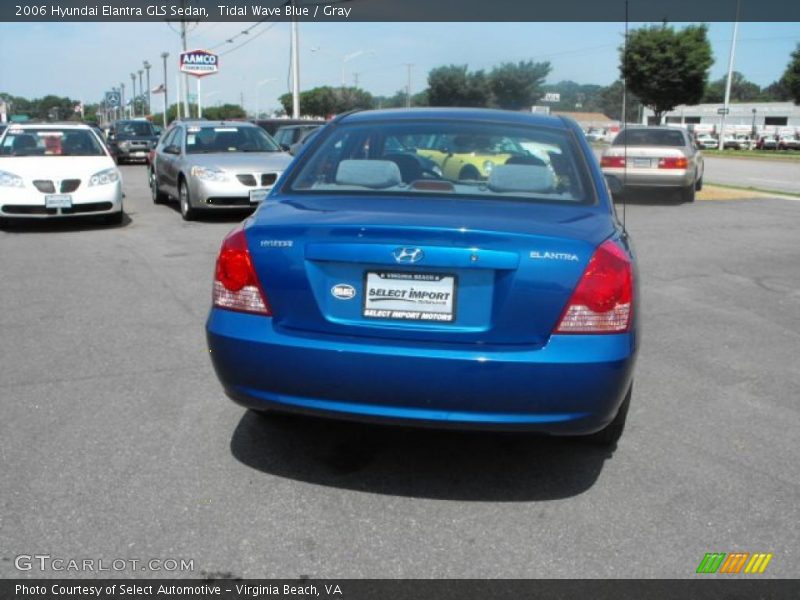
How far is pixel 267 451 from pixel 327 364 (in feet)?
2.93

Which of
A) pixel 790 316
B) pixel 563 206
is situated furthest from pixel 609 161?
pixel 563 206

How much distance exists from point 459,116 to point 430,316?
1.73m

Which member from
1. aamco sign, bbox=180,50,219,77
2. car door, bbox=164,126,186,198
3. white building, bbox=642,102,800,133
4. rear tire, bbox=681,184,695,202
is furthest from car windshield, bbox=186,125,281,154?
white building, bbox=642,102,800,133

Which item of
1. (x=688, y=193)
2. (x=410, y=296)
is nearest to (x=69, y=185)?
(x=410, y=296)

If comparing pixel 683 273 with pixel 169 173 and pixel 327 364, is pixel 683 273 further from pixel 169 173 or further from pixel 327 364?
pixel 169 173

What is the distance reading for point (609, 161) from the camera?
1648cm

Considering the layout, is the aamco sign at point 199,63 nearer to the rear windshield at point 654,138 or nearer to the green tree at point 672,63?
the green tree at point 672,63

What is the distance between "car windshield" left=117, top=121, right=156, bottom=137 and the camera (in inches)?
1193

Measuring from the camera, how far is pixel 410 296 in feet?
10.3

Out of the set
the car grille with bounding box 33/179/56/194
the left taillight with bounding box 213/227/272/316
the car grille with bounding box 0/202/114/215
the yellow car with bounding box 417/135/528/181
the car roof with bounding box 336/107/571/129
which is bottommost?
the car grille with bounding box 0/202/114/215

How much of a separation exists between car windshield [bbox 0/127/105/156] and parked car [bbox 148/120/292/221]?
4.67 feet

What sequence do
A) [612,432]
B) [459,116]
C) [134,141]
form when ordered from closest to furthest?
[612,432] < [459,116] < [134,141]

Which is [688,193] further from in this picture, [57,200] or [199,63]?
[199,63]

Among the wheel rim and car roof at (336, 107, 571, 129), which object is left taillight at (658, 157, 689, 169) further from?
car roof at (336, 107, 571, 129)
